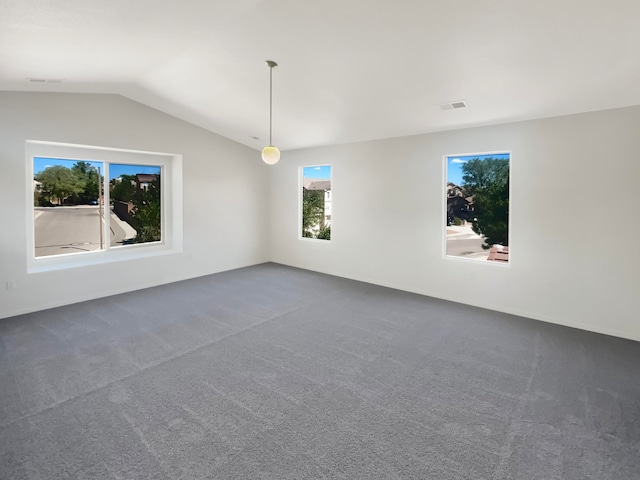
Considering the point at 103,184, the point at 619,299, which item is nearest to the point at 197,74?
the point at 103,184

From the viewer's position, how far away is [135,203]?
6.40 metres

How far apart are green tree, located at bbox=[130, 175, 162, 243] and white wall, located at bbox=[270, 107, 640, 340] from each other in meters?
3.57

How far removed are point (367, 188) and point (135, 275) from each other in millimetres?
4398

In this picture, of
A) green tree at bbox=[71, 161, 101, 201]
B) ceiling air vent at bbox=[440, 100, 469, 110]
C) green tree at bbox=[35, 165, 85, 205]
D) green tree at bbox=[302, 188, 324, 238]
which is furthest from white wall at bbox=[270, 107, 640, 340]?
green tree at bbox=[35, 165, 85, 205]

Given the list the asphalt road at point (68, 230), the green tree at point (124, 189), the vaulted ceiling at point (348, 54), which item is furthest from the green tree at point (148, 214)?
the vaulted ceiling at point (348, 54)

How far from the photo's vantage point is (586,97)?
3.90m

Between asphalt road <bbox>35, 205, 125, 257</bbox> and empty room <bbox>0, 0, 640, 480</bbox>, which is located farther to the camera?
asphalt road <bbox>35, 205, 125, 257</bbox>

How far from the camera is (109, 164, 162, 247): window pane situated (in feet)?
20.0

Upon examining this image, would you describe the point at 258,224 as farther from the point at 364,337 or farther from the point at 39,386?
the point at 39,386

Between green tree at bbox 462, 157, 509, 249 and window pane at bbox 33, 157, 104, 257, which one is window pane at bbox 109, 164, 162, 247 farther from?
green tree at bbox 462, 157, 509, 249

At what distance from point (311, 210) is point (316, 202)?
229 mm

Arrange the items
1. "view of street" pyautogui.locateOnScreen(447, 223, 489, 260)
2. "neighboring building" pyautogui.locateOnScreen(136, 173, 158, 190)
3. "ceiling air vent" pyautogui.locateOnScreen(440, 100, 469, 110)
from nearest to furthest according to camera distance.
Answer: "ceiling air vent" pyautogui.locateOnScreen(440, 100, 469, 110)
"view of street" pyautogui.locateOnScreen(447, 223, 489, 260)
"neighboring building" pyautogui.locateOnScreen(136, 173, 158, 190)

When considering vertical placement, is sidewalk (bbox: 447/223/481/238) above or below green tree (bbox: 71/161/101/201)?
below

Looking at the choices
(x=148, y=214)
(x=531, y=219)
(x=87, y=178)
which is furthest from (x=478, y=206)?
(x=87, y=178)
